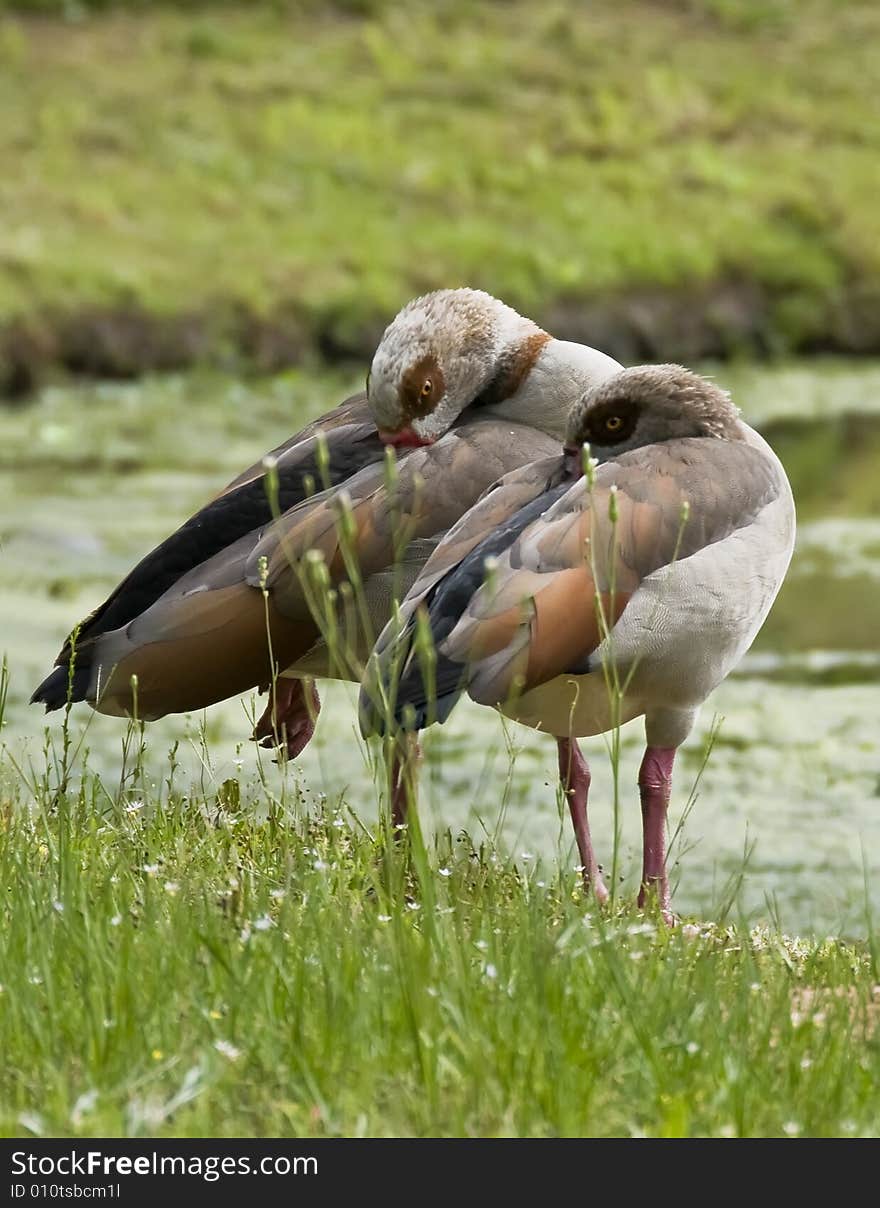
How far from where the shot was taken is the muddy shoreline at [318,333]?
13188mm

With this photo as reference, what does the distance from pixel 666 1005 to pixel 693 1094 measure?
21 cm

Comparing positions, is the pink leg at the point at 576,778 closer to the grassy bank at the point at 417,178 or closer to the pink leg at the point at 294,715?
the pink leg at the point at 294,715

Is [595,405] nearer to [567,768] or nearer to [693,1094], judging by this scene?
[567,768]

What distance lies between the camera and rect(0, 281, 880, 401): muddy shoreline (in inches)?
519

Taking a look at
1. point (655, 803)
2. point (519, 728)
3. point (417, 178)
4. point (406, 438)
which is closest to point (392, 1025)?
point (655, 803)

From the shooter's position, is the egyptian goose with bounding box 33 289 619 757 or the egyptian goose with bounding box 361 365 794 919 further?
the egyptian goose with bounding box 33 289 619 757

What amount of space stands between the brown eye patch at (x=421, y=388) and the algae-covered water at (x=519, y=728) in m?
0.78

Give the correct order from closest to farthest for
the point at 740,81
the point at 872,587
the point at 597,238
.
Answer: the point at 872,587 → the point at 597,238 → the point at 740,81

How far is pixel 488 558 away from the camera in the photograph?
402 centimetres

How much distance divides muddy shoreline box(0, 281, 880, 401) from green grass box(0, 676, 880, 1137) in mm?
9665

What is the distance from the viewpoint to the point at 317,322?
1404 centimetres

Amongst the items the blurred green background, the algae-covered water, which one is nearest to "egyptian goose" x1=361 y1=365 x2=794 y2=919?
the algae-covered water

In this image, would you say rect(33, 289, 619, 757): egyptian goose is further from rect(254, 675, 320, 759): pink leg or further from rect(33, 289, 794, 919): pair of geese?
rect(254, 675, 320, 759): pink leg
